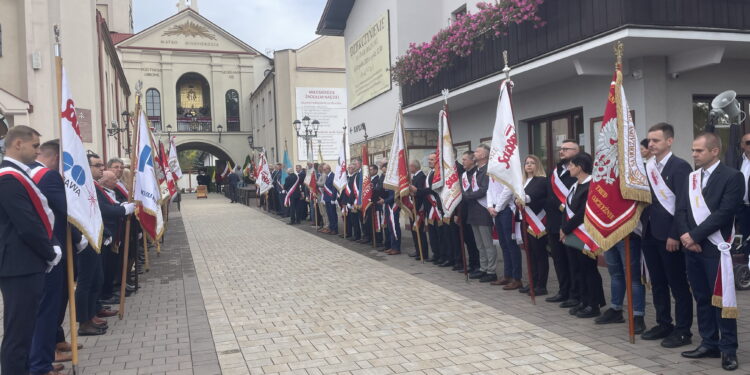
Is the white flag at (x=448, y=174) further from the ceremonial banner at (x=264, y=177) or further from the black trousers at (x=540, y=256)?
the ceremonial banner at (x=264, y=177)

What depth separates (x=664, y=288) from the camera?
5.59 m

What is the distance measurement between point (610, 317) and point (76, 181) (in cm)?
548

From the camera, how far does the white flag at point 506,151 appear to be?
24.5ft

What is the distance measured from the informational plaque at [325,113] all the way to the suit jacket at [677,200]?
104ft

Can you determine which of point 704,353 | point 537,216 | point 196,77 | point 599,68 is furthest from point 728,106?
point 196,77

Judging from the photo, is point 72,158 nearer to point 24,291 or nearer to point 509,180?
point 24,291

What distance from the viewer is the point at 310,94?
3706 centimetres

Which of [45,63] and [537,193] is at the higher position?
[45,63]

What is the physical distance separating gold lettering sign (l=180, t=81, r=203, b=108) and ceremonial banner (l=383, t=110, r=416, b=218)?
4202 cm

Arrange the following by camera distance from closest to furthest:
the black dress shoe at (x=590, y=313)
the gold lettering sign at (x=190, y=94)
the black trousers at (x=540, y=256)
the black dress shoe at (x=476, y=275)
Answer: the black dress shoe at (x=590, y=313), the black trousers at (x=540, y=256), the black dress shoe at (x=476, y=275), the gold lettering sign at (x=190, y=94)

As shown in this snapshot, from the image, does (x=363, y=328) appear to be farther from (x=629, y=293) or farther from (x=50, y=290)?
(x=50, y=290)

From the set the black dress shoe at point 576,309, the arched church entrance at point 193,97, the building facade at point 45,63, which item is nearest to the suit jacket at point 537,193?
the black dress shoe at point 576,309

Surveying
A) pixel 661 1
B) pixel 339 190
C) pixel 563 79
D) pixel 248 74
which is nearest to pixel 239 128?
pixel 248 74

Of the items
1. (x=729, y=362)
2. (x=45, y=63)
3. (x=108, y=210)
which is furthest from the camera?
(x=45, y=63)
